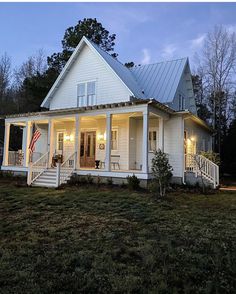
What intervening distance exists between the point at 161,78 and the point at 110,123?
5.99m

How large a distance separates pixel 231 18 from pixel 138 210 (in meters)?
24.4

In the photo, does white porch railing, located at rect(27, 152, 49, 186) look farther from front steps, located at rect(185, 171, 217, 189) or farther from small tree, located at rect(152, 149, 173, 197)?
front steps, located at rect(185, 171, 217, 189)

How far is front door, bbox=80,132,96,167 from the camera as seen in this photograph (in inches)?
653

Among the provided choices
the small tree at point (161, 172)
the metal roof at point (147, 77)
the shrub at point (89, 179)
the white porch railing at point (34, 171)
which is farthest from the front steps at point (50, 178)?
the metal roof at point (147, 77)

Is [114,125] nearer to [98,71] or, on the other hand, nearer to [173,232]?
[98,71]

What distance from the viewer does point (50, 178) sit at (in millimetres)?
12898

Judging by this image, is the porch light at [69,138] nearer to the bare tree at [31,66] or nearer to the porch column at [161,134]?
the porch column at [161,134]

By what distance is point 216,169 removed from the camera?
13.4 meters

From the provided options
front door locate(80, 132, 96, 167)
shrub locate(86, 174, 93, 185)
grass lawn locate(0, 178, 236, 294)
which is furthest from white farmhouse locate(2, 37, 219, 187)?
grass lawn locate(0, 178, 236, 294)

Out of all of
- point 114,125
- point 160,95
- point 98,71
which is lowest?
point 114,125

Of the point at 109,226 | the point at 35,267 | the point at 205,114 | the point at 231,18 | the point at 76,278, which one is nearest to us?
the point at 76,278

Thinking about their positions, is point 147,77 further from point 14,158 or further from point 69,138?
point 14,158

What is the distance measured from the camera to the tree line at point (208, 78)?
25766 millimetres

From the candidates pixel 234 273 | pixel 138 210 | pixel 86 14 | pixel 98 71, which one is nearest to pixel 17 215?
pixel 138 210
